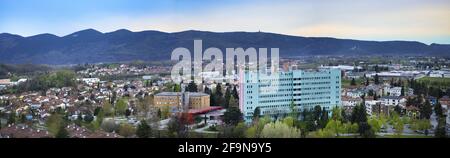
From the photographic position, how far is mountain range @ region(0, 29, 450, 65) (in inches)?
181

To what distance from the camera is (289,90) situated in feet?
15.2

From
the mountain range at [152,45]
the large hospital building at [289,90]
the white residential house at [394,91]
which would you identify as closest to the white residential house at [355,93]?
the large hospital building at [289,90]

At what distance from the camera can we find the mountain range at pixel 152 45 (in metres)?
4.61

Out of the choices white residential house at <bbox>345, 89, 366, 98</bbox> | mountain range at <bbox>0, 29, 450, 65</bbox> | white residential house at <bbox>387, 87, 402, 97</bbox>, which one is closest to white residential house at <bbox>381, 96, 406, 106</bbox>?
white residential house at <bbox>387, 87, 402, 97</bbox>

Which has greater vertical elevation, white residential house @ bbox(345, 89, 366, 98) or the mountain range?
the mountain range

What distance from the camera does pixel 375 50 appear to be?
4.67 meters

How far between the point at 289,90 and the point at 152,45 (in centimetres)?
138

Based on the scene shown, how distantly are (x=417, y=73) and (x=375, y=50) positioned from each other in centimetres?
44

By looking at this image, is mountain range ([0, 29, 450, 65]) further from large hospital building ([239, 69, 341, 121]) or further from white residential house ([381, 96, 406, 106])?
white residential house ([381, 96, 406, 106])

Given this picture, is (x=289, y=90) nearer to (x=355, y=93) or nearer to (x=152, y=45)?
(x=355, y=93)

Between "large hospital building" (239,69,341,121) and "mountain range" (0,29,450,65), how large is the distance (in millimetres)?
224

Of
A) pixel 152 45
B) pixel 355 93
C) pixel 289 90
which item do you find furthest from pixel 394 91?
pixel 152 45

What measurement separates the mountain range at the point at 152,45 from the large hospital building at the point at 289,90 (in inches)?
8.8
